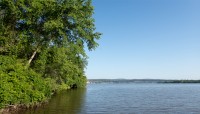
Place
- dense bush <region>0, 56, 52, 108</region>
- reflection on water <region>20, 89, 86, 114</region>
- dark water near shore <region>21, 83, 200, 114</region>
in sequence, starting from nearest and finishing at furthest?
dense bush <region>0, 56, 52, 108</region>, reflection on water <region>20, 89, 86, 114</region>, dark water near shore <region>21, 83, 200, 114</region>

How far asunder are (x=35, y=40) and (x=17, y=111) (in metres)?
9.99

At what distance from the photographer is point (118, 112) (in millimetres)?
33750

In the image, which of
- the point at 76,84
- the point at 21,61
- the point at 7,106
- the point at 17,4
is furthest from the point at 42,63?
the point at 76,84

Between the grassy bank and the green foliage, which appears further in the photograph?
the green foliage

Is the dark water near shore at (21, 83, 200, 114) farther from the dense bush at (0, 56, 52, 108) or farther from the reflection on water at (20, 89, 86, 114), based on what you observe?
the dense bush at (0, 56, 52, 108)

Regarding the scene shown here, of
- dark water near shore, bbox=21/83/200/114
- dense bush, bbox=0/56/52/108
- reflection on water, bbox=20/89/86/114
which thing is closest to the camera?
dense bush, bbox=0/56/52/108

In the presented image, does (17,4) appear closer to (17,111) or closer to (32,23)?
(32,23)

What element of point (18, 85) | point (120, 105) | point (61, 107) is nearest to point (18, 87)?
point (18, 85)

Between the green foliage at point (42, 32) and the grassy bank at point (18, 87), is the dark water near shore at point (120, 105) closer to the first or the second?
the grassy bank at point (18, 87)

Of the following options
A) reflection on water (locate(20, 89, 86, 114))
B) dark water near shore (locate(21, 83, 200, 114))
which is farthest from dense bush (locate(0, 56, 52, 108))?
dark water near shore (locate(21, 83, 200, 114))

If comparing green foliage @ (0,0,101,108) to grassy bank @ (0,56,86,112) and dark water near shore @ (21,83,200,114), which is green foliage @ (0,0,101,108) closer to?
grassy bank @ (0,56,86,112)

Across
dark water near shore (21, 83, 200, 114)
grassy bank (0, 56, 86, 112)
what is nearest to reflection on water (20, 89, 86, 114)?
dark water near shore (21, 83, 200, 114)

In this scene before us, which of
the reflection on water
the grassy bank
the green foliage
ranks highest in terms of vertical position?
the green foliage

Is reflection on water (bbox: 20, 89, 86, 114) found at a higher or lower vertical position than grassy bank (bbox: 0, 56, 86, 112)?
lower
